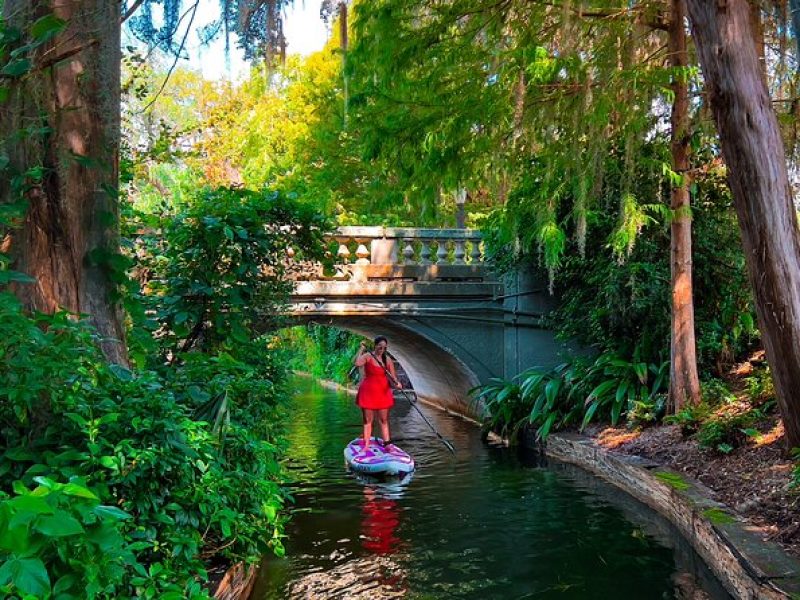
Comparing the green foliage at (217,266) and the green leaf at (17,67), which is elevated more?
the green leaf at (17,67)

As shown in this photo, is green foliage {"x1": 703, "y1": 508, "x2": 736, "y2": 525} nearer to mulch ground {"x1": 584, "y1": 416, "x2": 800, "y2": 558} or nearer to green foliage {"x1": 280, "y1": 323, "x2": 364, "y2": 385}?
mulch ground {"x1": 584, "y1": 416, "x2": 800, "y2": 558}

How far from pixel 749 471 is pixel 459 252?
892 centimetres

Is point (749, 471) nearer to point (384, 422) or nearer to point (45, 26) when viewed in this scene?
point (384, 422)

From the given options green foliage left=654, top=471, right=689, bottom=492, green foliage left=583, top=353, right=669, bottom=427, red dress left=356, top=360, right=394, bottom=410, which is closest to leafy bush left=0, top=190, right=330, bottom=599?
green foliage left=654, top=471, right=689, bottom=492

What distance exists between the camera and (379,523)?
27.3 ft

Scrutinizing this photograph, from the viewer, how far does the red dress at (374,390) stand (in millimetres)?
11539

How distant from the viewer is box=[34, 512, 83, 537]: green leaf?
2309mm

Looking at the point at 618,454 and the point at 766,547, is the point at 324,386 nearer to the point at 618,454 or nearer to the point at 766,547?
the point at 618,454

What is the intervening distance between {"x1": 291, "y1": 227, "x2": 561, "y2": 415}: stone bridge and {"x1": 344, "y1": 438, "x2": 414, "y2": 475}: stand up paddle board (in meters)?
3.43

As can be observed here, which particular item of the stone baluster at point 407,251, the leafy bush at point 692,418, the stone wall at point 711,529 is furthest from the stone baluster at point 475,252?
the leafy bush at point 692,418

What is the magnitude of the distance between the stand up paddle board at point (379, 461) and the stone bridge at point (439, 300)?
3.43 meters

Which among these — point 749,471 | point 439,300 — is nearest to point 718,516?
point 749,471

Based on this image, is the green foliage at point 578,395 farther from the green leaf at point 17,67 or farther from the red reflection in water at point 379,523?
the green leaf at point 17,67

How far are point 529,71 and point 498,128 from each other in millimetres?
1704
